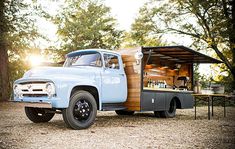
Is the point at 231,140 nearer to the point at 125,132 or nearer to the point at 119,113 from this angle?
the point at 125,132

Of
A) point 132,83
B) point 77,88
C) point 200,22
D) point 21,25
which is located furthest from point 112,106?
point 200,22

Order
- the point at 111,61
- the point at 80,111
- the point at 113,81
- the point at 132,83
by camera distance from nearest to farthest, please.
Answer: the point at 80,111 → the point at 113,81 → the point at 111,61 → the point at 132,83

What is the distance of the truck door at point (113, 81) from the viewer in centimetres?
788

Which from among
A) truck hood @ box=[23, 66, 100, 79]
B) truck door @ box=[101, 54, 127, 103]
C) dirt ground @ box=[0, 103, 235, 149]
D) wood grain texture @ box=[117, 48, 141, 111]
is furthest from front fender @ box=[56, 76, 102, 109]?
wood grain texture @ box=[117, 48, 141, 111]

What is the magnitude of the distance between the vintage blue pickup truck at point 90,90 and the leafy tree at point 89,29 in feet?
53.8

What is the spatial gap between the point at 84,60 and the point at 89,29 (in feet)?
60.0

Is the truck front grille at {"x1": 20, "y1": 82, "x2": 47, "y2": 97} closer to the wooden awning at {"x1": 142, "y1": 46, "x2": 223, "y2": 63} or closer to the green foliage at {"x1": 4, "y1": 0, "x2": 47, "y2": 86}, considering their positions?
the wooden awning at {"x1": 142, "y1": 46, "x2": 223, "y2": 63}

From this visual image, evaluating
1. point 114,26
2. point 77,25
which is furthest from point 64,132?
point 114,26

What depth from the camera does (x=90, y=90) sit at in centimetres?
768

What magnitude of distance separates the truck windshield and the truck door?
0.72ft

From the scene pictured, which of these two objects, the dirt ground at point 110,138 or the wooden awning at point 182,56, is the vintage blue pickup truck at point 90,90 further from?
the wooden awning at point 182,56

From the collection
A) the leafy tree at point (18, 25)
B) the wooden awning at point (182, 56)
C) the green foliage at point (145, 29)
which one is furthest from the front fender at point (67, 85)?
the green foliage at point (145, 29)

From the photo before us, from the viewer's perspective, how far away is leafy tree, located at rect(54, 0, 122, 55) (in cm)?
2570

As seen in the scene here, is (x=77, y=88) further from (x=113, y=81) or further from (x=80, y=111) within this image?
(x=113, y=81)
